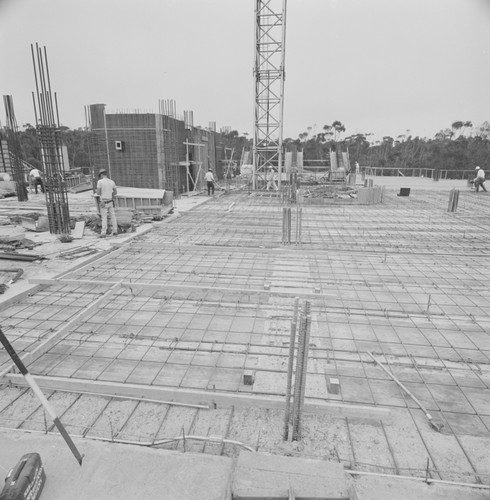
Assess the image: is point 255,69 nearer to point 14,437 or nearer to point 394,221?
point 394,221

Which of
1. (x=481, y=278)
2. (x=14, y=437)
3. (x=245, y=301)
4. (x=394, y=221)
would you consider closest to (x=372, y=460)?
(x=14, y=437)

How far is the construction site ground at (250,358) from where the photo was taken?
A: 2.33m

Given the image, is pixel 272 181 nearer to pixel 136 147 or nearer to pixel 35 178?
pixel 136 147

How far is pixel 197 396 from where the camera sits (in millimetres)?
2699

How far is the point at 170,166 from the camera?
15.2 m

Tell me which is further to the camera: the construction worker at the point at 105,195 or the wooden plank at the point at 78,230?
the wooden plank at the point at 78,230

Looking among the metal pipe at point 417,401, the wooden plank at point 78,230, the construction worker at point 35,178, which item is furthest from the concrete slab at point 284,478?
the construction worker at point 35,178

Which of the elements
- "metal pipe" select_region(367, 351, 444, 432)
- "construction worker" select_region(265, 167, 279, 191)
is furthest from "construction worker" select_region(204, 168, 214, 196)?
"metal pipe" select_region(367, 351, 444, 432)

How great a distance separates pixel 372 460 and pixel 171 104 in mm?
15706

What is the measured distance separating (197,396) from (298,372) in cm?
85

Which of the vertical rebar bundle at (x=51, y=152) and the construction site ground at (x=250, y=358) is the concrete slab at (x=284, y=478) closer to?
the construction site ground at (x=250, y=358)

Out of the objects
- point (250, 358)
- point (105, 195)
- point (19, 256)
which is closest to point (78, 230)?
point (105, 195)

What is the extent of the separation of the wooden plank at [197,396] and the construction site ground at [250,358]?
1 cm

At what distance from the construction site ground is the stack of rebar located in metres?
0.10
